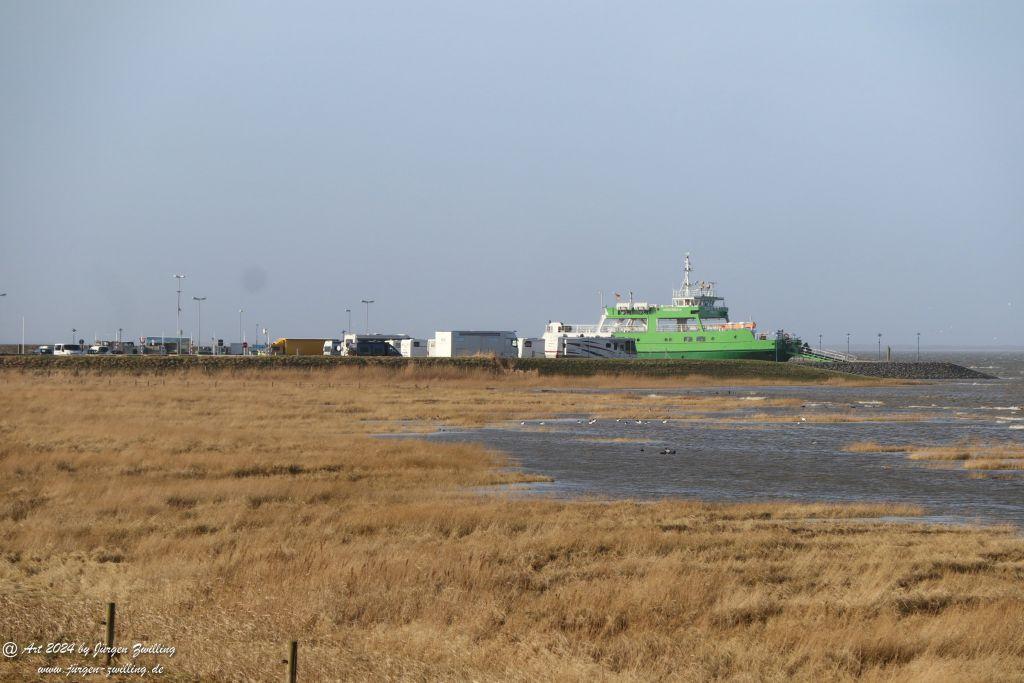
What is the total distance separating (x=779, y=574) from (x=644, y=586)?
2397 millimetres

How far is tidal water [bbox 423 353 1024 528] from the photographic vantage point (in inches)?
1005

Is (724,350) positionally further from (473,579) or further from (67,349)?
(473,579)

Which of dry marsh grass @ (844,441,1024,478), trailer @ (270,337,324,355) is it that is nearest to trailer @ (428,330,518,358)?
trailer @ (270,337,324,355)

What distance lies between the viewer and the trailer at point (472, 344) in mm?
106938

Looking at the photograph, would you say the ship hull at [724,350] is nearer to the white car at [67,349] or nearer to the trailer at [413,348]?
the trailer at [413,348]

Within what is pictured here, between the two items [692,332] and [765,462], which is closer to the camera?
[765,462]

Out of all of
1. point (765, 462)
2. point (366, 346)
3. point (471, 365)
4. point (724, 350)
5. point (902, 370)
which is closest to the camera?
point (765, 462)

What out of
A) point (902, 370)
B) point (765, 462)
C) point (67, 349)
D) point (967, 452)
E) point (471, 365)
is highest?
point (67, 349)

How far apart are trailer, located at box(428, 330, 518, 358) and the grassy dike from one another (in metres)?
9.75

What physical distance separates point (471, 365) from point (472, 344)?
15.3m

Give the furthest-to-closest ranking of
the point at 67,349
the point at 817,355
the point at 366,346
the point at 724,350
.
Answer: the point at 67,349 < the point at 817,355 < the point at 366,346 < the point at 724,350

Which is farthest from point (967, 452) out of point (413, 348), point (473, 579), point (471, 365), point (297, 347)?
point (297, 347)

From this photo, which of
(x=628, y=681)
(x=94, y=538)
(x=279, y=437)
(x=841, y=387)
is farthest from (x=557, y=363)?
(x=628, y=681)

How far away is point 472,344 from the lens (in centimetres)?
10850
